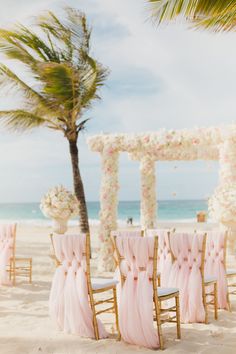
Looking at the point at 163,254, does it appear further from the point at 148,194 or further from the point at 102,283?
the point at 148,194

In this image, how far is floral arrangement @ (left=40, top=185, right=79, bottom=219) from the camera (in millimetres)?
8750

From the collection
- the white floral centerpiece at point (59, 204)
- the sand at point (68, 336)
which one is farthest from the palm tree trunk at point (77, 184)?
the sand at point (68, 336)

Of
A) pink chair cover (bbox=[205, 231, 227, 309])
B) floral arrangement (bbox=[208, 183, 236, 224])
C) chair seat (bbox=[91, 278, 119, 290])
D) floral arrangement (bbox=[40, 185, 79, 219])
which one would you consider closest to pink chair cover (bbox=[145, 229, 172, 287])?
pink chair cover (bbox=[205, 231, 227, 309])

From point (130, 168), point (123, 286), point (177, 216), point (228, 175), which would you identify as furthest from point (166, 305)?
point (177, 216)

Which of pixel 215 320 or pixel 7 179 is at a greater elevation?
pixel 7 179

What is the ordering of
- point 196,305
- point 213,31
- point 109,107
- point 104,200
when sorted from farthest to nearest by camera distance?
point 109,107 < point 104,200 < point 213,31 < point 196,305

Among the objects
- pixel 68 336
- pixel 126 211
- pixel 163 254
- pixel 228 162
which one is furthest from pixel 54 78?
pixel 126 211

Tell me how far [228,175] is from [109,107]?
2448 centimetres

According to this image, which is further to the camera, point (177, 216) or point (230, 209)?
point (177, 216)

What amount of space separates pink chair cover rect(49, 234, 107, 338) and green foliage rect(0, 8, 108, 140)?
5.50 meters

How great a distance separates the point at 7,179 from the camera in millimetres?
40281

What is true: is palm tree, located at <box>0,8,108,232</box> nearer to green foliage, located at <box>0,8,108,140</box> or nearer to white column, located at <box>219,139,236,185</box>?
green foliage, located at <box>0,8,108,140</box>

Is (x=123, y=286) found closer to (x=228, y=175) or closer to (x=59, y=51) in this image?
(x=228, y=175)

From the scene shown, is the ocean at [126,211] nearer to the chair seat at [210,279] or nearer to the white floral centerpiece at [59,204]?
the white floral centerpiece at [59,204]
